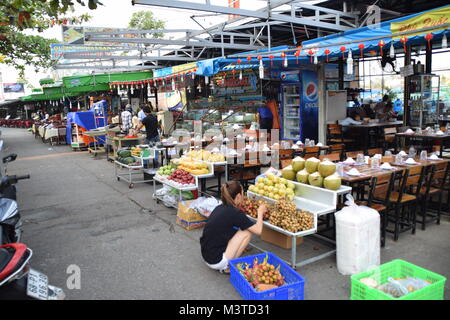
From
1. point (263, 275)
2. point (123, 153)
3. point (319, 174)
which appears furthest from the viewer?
point (123, 153)

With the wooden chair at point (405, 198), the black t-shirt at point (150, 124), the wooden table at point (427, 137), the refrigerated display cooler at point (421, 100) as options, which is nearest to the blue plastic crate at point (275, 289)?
the wooden chair at point (405, 198)

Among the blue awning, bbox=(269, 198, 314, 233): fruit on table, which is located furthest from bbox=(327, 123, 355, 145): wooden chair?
bbox=(269, 198, 314, 233): fruit on table

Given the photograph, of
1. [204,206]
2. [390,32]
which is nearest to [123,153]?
[204,206]

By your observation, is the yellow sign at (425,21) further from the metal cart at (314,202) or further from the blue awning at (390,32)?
the metal cart at (314,202)

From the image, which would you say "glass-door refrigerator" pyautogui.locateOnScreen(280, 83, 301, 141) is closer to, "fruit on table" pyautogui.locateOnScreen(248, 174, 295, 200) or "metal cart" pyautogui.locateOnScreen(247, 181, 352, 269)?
"fruit on table" pyautogui.locateOnScreen(248, 174, 295, 200)

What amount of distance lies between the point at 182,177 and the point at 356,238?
338 centimetres

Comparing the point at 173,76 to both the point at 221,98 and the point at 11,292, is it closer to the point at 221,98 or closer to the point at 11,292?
the point at 221,98

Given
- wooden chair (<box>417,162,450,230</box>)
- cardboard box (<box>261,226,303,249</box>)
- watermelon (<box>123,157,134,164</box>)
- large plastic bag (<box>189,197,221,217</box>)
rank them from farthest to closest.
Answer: watermelon (<box>123,157,134,164</box>) → large plastic bag (<box>189,197,221,217</box>) → wooden chair (<box>417,162,450,230</box>) → cardboard box (<box>261,226,303,249</box>)

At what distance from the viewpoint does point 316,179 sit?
15.3 ft

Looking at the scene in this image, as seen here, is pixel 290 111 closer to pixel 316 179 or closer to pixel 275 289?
pixel 316 179

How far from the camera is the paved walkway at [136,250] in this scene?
3.82 meters

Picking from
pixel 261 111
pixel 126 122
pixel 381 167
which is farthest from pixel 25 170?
pixel 381 167

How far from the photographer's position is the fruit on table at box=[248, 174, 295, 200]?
15.6ft

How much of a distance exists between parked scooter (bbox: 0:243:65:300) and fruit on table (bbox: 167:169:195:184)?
3244mm
